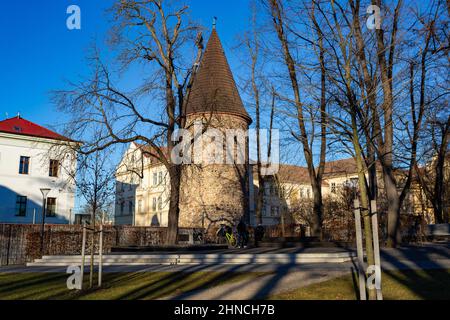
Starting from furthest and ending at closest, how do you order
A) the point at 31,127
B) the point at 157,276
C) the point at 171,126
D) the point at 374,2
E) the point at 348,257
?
the point at 31,127
the point at 171,126
the point at 374,2
the point at 348,257
the point at 157,276

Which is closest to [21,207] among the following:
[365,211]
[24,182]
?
[24,182]

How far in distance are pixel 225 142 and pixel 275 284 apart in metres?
23.2

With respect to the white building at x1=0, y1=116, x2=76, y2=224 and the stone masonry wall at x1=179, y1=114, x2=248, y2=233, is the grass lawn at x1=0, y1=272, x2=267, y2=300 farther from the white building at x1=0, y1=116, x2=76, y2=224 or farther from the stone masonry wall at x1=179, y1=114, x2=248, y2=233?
the white building at x1=0, y1=116, x2=76, y2=224

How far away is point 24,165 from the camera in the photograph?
4025cm

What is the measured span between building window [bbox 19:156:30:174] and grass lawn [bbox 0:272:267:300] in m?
29.6

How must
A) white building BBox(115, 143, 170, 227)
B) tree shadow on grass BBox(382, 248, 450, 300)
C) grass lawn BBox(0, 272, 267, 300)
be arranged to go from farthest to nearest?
white building BBox(115, 143, 170, 227) < grass lawn BBox(0, 272, 267, 300) < tree shadow on grass BBox(382, 248, 450, 300)

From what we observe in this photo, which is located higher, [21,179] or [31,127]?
[31,127]

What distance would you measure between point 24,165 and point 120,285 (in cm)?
3412

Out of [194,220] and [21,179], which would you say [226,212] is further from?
[21,179]

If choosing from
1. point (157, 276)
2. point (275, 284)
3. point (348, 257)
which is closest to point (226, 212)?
point (348, 257)

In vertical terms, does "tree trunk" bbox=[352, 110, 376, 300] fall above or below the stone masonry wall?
below

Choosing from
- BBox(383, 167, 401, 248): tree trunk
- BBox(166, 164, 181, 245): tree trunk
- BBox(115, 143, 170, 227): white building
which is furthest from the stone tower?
BBox(115, 143, 170, 227): white building

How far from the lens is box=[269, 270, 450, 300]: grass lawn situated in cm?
796

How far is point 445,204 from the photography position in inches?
1302
